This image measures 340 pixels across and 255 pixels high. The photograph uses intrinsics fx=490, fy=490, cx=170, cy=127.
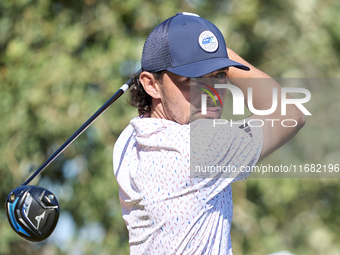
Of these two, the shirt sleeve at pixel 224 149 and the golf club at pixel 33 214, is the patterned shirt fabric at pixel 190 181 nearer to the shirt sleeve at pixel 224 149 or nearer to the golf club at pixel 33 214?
the shirt sleeve at pixel 224 149

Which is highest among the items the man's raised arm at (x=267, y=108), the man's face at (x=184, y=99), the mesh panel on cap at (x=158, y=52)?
the mesh panel on cap at (x=158, y=52)

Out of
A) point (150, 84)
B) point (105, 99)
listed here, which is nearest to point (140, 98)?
point (150, 84)

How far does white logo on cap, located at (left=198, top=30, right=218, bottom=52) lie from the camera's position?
134cm

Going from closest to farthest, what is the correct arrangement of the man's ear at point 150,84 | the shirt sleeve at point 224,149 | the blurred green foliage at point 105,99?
the shirt sleeve at point 224,149, the man's ear at point 150,84, the blurred green foliage at point 105,99

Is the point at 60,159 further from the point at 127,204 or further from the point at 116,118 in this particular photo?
the point at 127,204

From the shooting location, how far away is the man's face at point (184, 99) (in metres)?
1.36

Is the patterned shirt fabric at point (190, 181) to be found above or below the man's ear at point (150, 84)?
below

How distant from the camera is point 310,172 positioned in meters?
3.92

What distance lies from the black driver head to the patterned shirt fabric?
337 millimetres

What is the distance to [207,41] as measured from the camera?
4.42 feet

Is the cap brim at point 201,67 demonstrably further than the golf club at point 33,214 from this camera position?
No

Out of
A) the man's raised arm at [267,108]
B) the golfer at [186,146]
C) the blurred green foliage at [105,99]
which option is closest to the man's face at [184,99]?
the golfer at [186,146]

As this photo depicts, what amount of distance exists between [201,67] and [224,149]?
9.0 inches

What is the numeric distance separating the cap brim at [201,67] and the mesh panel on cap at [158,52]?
0.03m
